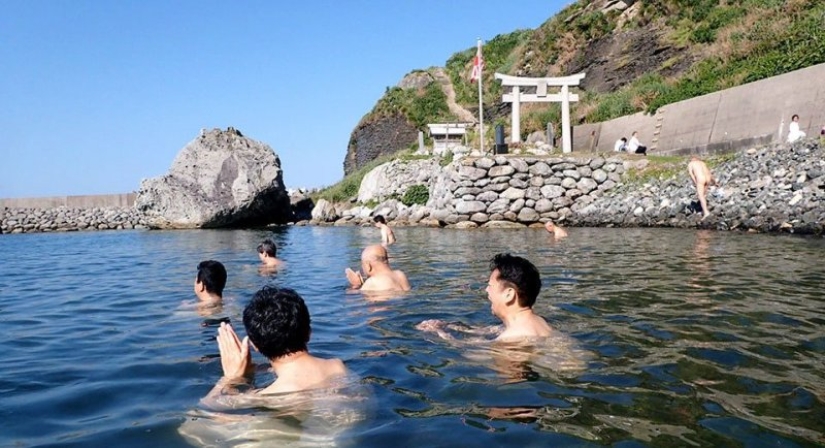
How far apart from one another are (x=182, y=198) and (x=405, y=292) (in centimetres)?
2621

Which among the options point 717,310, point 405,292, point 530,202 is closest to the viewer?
point 717,310

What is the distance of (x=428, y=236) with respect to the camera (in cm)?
1878

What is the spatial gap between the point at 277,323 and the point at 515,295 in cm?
201

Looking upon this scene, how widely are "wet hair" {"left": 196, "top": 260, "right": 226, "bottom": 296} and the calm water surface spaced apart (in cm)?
32

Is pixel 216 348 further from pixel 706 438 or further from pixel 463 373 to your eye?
pixel 706 438

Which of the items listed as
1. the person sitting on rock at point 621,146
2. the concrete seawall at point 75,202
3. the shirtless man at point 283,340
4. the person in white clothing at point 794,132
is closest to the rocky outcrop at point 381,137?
the concrete seawall at point 75,202

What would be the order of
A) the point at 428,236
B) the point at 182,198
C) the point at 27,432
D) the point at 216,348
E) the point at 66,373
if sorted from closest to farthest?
1. the point at 27,432
2. the point at 66,373
3. the point at 216,348
4. the point at 428,236
5. the point at 182,198

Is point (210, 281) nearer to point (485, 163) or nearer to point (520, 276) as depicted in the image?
point (520, 276)

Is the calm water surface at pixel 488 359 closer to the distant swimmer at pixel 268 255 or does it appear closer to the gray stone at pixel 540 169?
the distant swimmer at pixel 268 255

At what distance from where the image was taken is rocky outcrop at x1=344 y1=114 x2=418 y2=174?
45.3 m

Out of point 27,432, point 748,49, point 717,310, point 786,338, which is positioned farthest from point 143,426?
point 748,49

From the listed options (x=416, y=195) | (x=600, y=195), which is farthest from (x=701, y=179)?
(x=416, y=195)

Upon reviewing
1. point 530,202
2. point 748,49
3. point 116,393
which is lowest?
point 116,393

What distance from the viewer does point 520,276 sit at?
4.86 m
